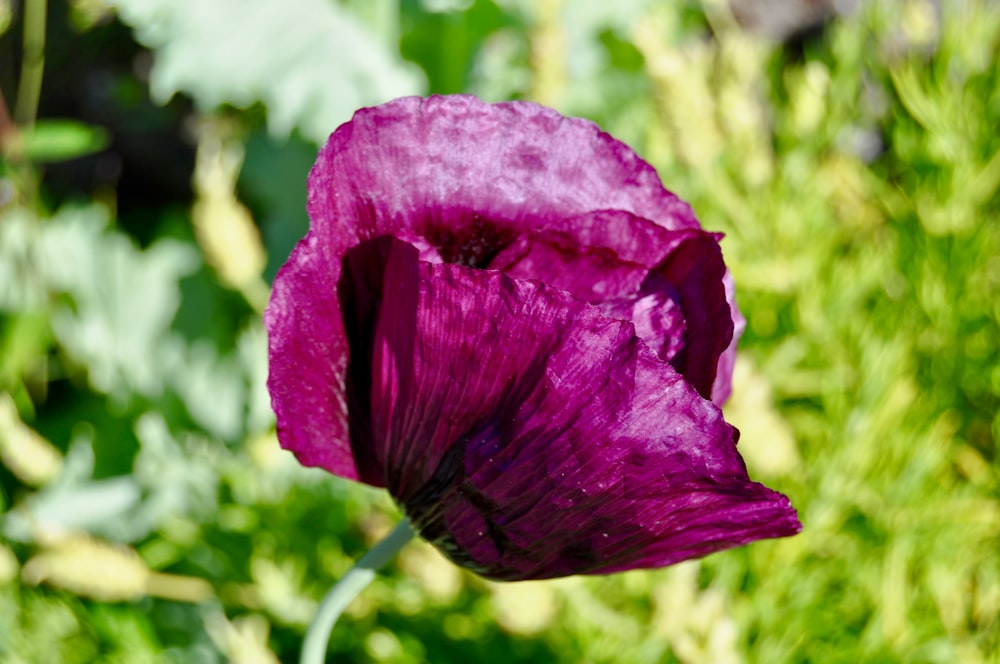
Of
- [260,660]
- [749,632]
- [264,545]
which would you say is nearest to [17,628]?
[264,545]

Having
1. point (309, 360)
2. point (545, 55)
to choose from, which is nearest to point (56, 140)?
point (545, 55)

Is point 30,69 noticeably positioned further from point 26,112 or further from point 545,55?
point 545,55

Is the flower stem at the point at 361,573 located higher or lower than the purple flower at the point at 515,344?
lower

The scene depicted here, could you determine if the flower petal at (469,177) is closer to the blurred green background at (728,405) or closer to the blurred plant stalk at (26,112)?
the blurred green background at (728,405)

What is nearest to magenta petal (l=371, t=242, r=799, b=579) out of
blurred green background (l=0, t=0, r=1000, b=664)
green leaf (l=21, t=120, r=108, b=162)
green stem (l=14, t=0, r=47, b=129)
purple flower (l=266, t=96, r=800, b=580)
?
purple flower (l=266, t=96, r=800, b=580)

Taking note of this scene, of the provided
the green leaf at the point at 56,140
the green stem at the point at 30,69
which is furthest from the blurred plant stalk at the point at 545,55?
the green stem at the point at 30,69

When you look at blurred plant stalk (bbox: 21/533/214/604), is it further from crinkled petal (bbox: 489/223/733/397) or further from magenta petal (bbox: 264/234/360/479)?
crinkled petal (bbox: 489/223/733/397)
